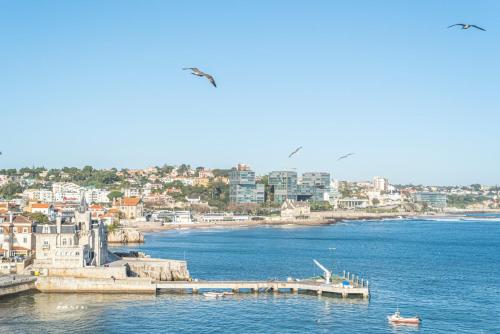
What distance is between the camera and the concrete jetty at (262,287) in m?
63.3

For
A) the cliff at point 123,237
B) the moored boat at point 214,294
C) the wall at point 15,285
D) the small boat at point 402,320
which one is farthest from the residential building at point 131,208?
the small boat at point 402,320

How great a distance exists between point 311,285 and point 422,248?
61276 millimetres

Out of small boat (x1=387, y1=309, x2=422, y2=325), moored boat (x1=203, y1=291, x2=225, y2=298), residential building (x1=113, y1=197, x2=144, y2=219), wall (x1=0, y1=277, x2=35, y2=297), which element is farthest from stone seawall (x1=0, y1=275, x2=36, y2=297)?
residential building (x1=113, y1=197, x2=144, y2=219)

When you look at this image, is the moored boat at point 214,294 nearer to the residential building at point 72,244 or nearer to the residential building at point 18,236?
the residential building at point 72,244

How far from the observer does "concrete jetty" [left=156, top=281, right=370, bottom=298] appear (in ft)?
208

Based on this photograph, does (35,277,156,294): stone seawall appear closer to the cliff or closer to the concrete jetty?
the concrete jetty

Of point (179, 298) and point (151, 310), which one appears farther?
point (179, 298)

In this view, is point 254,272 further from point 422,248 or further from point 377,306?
point 422,248

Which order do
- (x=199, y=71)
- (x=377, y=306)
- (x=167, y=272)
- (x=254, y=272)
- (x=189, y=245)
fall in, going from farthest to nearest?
(x=189, y=245) → (x=254, y=272) → (x=167, y=272) → (x=377, y=306) → (x=199, y=71)

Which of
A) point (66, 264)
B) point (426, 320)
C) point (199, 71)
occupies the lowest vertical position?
point (426, 320)

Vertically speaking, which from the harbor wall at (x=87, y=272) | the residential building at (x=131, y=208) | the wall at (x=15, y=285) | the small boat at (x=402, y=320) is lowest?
the small boat at (x=402, y=320)

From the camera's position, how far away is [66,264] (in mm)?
63406

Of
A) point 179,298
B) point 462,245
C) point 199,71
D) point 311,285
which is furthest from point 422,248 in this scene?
point 199,71

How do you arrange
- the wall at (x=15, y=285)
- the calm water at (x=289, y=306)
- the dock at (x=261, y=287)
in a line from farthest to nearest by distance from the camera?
1. the dock at (x=261, y=287)
2. the wall at (x=15, y=285)
3. the calm water at (x=289, y=306)
